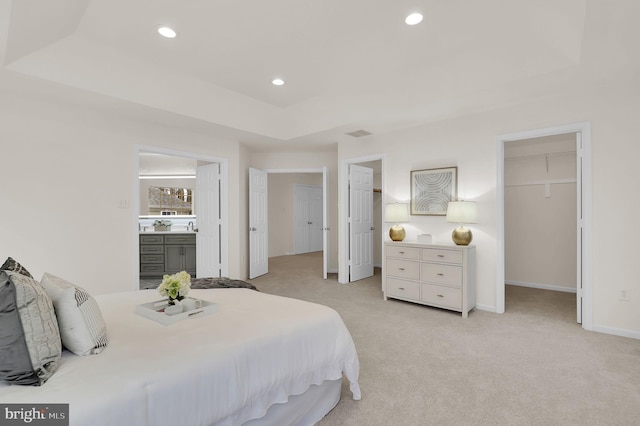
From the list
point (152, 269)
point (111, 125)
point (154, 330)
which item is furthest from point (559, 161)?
point (152, 269)

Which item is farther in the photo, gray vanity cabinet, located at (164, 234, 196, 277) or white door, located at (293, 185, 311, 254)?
white door, located at (293, 185, 311, 254)

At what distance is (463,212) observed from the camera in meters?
3.86

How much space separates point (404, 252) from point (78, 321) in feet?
11.8

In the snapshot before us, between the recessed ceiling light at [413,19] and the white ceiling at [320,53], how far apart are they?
5 cm

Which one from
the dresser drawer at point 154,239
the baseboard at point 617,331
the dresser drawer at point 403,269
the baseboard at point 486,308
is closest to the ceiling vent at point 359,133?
the dresser drawer at point 403,269

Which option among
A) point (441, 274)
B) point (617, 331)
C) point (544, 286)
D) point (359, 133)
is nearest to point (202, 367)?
point (441, 274)

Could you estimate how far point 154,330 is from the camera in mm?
1646

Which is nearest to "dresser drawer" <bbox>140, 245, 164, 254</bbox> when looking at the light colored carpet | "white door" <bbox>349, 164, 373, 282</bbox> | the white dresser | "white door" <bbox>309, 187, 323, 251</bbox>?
"white door" <bbox>349, 164, 373, 282</bbox>

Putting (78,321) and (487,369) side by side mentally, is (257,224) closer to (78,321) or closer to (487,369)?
(487,369)

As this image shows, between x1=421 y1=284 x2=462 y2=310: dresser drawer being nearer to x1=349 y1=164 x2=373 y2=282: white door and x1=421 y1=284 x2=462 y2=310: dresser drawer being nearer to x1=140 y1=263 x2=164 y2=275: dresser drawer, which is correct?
x1=349 y1=164 x2=373 y2=282: white door

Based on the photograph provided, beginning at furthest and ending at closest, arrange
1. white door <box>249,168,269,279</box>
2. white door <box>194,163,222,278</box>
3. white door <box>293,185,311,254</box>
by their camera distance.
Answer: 1. white door <box>293,185,311,254</box>
2. white door <box>249,168,269,279</box>
3. white door <box>194,163,222,278</box>

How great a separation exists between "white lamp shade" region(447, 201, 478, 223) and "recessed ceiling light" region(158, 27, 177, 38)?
3514 mm

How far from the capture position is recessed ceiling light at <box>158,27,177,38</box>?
291 cm

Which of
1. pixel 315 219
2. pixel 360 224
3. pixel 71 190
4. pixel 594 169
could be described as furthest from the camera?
pixel 315 219
